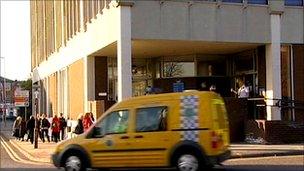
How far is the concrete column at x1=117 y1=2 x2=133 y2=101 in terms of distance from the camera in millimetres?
24297

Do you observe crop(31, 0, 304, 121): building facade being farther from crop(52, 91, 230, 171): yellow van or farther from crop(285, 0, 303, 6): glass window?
crop(52, 91, 230, 171): yellow van

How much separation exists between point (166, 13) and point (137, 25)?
1.41 m

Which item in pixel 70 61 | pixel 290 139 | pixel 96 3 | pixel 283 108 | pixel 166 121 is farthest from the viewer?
pixel 70 61

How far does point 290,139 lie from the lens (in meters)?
24.2

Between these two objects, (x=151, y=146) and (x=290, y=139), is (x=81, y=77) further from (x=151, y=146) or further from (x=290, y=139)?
(x=151, y=146)

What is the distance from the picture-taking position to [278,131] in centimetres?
2416

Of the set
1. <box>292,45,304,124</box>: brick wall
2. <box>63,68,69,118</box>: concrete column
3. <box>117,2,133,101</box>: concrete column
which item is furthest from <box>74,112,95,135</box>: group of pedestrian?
<box>63,68,69,118</box>: concrete column

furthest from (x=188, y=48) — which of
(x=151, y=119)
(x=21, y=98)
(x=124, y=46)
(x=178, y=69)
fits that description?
(x=21, y=98)

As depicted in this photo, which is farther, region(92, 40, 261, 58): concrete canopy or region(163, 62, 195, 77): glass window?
region(163, 62, 195, 77): glass window

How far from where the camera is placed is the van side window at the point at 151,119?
15.1 m

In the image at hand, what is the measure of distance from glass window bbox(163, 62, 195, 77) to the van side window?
16.1m

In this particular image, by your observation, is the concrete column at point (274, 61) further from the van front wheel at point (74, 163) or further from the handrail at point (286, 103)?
the van front wheel at point (74, 163)

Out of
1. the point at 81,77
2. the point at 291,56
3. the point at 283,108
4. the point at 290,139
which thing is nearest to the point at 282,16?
the point at 291,56

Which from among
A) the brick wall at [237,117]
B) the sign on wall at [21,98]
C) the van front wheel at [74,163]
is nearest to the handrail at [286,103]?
the brick wall at [237,117]
